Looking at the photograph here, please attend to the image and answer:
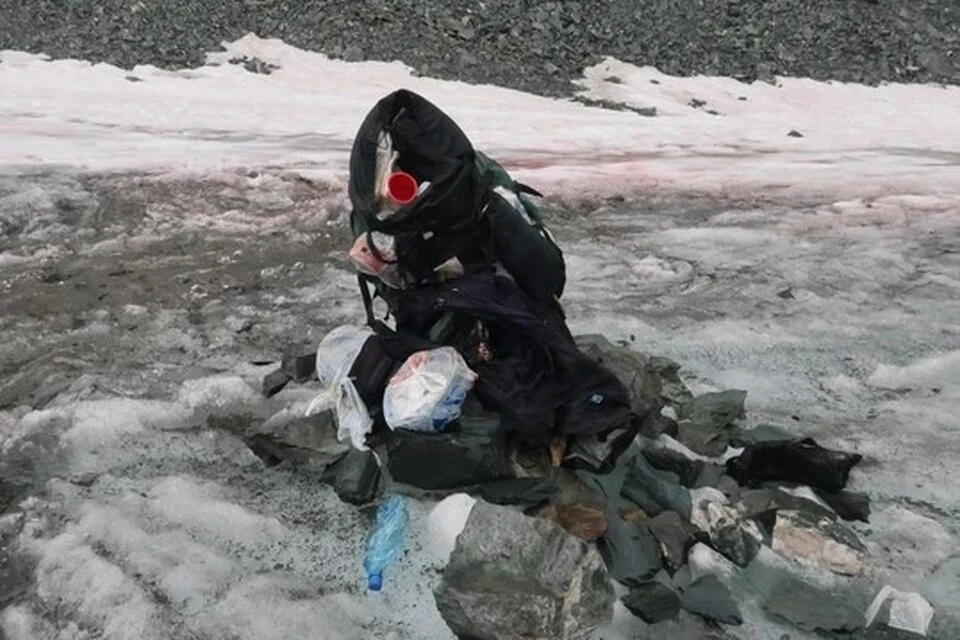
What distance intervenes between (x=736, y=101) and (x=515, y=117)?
3.94m

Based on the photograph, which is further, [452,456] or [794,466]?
[794,466]

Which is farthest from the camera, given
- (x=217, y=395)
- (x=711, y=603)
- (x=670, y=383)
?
(x=670, y=383)

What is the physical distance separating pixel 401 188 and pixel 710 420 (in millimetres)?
1484

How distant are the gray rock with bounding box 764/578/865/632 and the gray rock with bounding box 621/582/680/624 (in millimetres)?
306

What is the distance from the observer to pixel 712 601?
8.26 ft

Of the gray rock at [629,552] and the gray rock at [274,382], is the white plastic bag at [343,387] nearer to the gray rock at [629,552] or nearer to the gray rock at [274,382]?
the gray rock at [274,382]

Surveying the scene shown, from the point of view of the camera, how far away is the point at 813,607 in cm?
253

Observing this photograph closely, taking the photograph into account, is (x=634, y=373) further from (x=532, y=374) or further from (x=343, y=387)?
(x=343, y=387)

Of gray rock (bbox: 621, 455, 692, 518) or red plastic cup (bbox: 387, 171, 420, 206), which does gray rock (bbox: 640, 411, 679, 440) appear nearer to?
gray rock (bbox: 621, 455, 692, 518)

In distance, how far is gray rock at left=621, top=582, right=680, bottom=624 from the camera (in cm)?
244

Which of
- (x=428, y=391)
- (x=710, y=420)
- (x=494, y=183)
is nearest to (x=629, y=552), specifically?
(x=428, y=391)

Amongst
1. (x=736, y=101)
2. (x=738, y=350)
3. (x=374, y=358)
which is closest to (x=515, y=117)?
(x=736, y=101)

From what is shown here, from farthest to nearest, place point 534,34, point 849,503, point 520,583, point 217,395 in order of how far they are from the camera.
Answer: point 534,34
point 217,395
point 849,503
point 520,583

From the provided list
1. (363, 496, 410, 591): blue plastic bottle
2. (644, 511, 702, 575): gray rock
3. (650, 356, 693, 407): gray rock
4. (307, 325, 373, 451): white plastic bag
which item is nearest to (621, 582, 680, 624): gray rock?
(644, 511, 702, 575): gray rock
